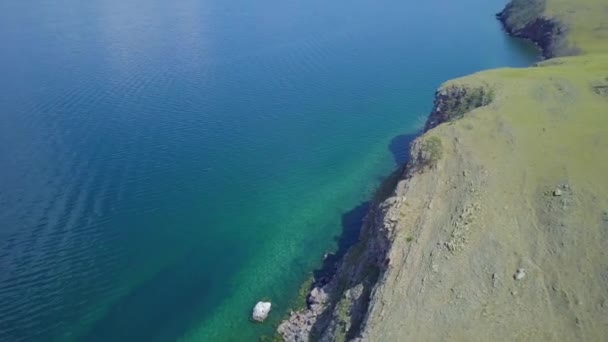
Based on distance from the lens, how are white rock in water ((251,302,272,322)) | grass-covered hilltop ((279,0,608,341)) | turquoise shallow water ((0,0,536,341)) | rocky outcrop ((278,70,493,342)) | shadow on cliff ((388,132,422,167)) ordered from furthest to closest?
shadow on cliff ((388,132,422,167)) < turquoise shallow water ((0,0,536,341)) < white rock in water ((251,302,272,322)) < rocky outcrop ((278,70,493,342)) < grass-covered hilltop ((279,0,608,341))

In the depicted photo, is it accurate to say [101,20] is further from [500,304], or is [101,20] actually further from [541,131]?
[500,304]

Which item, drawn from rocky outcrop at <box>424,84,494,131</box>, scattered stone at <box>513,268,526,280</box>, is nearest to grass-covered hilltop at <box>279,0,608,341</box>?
scattered stone at <box>513,268,526,280</box>

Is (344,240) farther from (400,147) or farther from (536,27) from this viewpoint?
(536,27)

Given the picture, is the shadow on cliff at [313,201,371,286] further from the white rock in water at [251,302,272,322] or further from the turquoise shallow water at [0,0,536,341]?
the white rock in water at [251,302,272,322]

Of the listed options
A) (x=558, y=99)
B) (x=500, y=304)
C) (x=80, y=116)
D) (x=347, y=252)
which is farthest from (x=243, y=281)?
(x=80, y=116)

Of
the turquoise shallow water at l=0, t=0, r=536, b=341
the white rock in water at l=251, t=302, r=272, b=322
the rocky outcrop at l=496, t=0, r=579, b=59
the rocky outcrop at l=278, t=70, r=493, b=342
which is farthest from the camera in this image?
the rocky outcrop at l=496, t=0, r=579, b=59
